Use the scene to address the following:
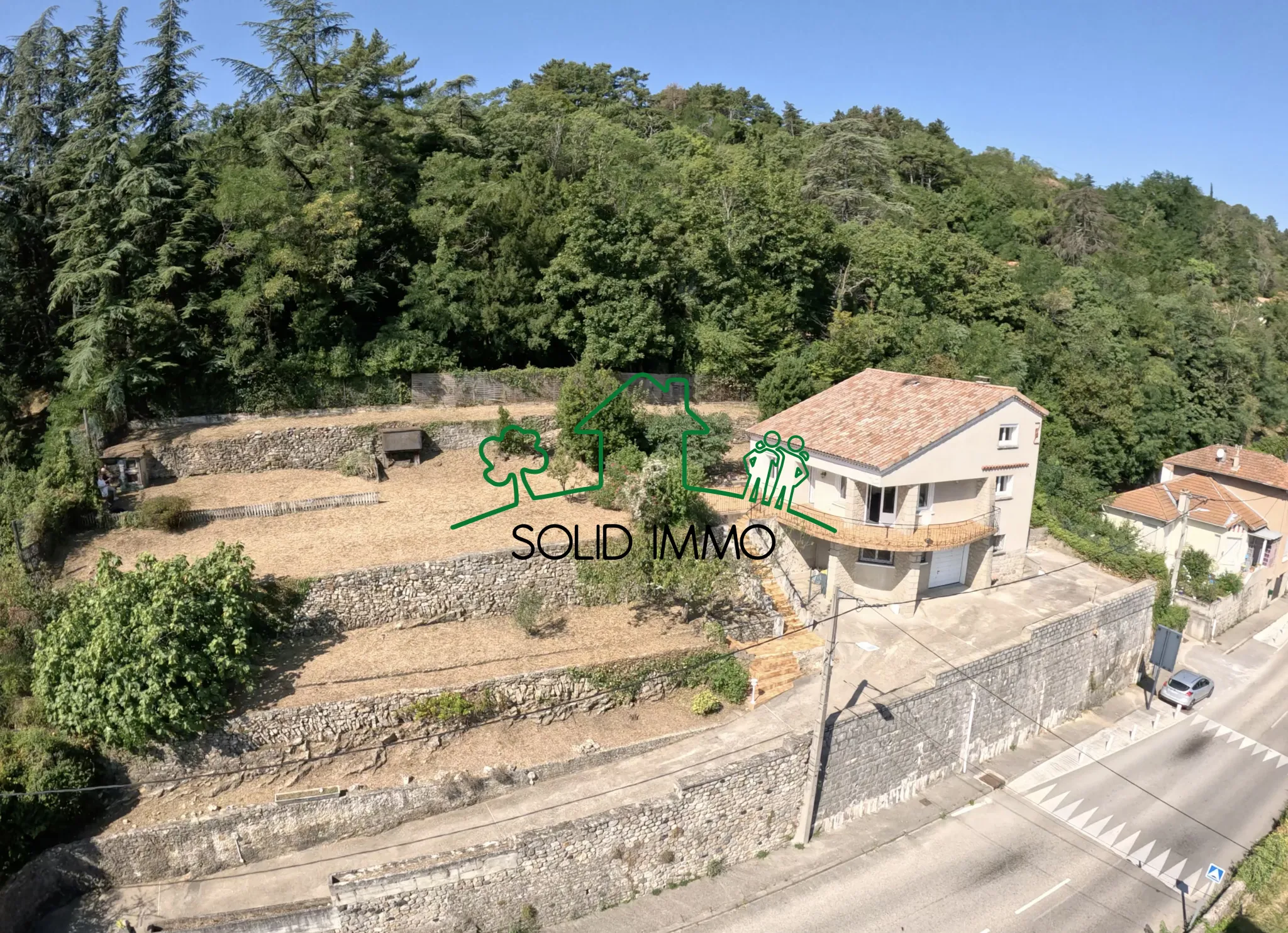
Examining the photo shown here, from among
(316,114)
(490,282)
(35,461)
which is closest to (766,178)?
(490,282)

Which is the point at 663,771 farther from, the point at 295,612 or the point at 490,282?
the point at 490,282

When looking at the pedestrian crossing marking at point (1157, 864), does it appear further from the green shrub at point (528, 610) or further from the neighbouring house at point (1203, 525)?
the neighbouring house at point (1203, 525)

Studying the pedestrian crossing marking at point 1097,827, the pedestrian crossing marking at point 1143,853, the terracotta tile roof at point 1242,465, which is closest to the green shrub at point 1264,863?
the pedestrian crossing marking at point 1143,853

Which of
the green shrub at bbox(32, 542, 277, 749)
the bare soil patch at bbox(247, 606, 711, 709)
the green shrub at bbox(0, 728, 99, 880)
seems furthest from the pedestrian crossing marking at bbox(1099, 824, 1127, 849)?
the green shrub at bbox(0, 728, 99, 880)

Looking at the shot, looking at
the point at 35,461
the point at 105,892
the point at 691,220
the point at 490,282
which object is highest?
the point at 691,220

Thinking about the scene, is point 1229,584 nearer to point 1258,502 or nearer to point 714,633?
point 1258,502

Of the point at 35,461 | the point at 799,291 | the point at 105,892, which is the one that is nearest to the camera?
the point at 105,892
